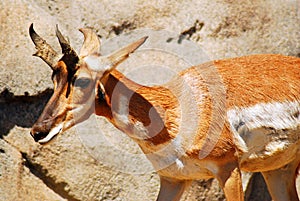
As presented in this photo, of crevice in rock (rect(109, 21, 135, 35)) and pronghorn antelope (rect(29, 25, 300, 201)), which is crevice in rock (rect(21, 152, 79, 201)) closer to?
pronghorn antelope (rect(29, 25, 300, 201))

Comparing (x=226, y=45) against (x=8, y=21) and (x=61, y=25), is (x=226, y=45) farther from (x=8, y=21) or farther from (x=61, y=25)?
(x=8, y=21)

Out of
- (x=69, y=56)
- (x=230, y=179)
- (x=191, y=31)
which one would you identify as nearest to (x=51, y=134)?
(x=69, y=56)

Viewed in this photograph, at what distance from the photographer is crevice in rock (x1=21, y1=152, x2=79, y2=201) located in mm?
8492

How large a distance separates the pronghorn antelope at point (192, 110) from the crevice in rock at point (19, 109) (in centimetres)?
159

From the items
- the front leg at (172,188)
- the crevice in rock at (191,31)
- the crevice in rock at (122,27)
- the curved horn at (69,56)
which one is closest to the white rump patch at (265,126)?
the front leg at (172,188)

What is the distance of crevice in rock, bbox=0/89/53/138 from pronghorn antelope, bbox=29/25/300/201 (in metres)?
1.59

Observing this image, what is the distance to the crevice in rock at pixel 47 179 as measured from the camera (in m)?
8.49

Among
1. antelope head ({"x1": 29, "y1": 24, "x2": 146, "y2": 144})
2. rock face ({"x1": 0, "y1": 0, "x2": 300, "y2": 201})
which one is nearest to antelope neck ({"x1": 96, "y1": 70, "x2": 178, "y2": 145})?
antelope head ({"x1": 29, "y1": 24, "x2": 146, "y2": 144})

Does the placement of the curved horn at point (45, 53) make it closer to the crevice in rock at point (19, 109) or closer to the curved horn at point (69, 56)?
the curved horn at point (69, 56)

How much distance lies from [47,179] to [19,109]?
32.1 inches

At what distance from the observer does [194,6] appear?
9055mm

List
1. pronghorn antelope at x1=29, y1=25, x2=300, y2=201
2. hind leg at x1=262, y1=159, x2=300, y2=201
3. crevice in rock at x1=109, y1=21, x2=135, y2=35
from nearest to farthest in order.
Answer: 1. pronghorn antelope at x1=29, y1=25, x2=300, y2=201
2. hind leg at x1=262, y1=159, x2=300, y2=201
3. crevice in rock at x1=109, y1=21, x2=135, y2=35

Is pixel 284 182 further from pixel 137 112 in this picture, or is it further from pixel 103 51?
pixel 103 51

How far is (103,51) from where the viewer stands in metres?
8.78
